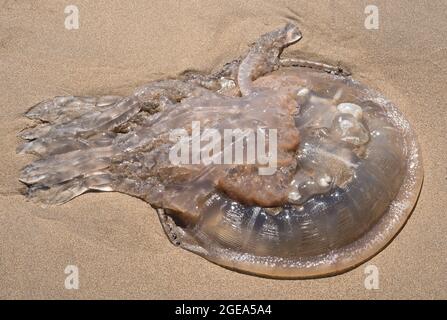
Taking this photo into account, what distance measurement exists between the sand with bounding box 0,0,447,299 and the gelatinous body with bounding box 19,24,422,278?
15cm

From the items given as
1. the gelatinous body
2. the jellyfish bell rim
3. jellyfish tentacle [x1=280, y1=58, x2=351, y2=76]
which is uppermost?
jellyfish tentacle [x1=280, y1=58, x2=351, y2=76]

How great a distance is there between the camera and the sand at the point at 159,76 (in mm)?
Answer: 4418

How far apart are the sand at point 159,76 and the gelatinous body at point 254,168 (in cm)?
15

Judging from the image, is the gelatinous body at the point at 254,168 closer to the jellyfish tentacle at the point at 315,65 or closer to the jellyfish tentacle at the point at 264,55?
the jellyfish tentacle at the point at 264,55

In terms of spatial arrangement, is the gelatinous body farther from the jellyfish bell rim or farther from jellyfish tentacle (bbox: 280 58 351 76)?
jellyfish tentacle (bbox: 280 58 351 76)

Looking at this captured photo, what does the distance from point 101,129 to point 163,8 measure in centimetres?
187

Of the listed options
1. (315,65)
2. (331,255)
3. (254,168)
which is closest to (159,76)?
(315,65)

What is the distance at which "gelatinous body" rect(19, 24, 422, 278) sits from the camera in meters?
4.47

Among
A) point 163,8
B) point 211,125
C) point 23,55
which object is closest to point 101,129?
point 211,125

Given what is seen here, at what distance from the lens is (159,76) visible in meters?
5.60

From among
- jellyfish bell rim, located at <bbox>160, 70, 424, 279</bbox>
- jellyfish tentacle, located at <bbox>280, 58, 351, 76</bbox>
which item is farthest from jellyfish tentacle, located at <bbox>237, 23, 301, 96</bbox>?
jellyfish bell rim, located at <bbox>160, 70, 424, 279</bbox>

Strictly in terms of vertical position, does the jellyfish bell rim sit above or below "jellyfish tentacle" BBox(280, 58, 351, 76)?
below

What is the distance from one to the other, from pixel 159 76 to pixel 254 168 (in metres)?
1.69
